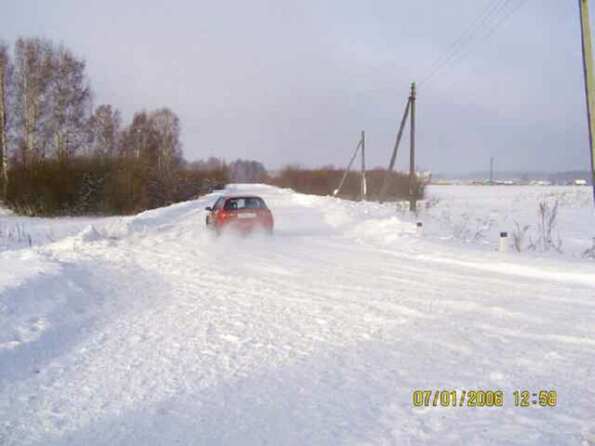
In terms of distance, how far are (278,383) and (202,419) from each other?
87 cm

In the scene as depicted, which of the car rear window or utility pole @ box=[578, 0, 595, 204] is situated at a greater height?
utility pole @ box=[578, 0, 595, 204]

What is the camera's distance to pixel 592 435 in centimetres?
342

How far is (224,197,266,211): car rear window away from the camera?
50.9ft

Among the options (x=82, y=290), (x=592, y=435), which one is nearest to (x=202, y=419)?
(x=592, y=435)

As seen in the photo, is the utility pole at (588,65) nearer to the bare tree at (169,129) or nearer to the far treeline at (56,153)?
the far treeline at (56,153)

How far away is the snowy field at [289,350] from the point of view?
Result: 361 centimetres

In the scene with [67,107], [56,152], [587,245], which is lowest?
[587,245]

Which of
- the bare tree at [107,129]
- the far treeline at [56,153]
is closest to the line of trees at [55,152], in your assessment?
the far treeline at [56,153]

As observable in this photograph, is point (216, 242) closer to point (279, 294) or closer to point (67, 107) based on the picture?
point (279, 294)

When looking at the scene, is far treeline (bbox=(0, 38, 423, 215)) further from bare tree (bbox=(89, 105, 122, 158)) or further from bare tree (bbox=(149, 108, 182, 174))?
bare tree (bbox=(149, 108, 182, 174))

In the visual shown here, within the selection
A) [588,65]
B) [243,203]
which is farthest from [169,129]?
[588,65]
